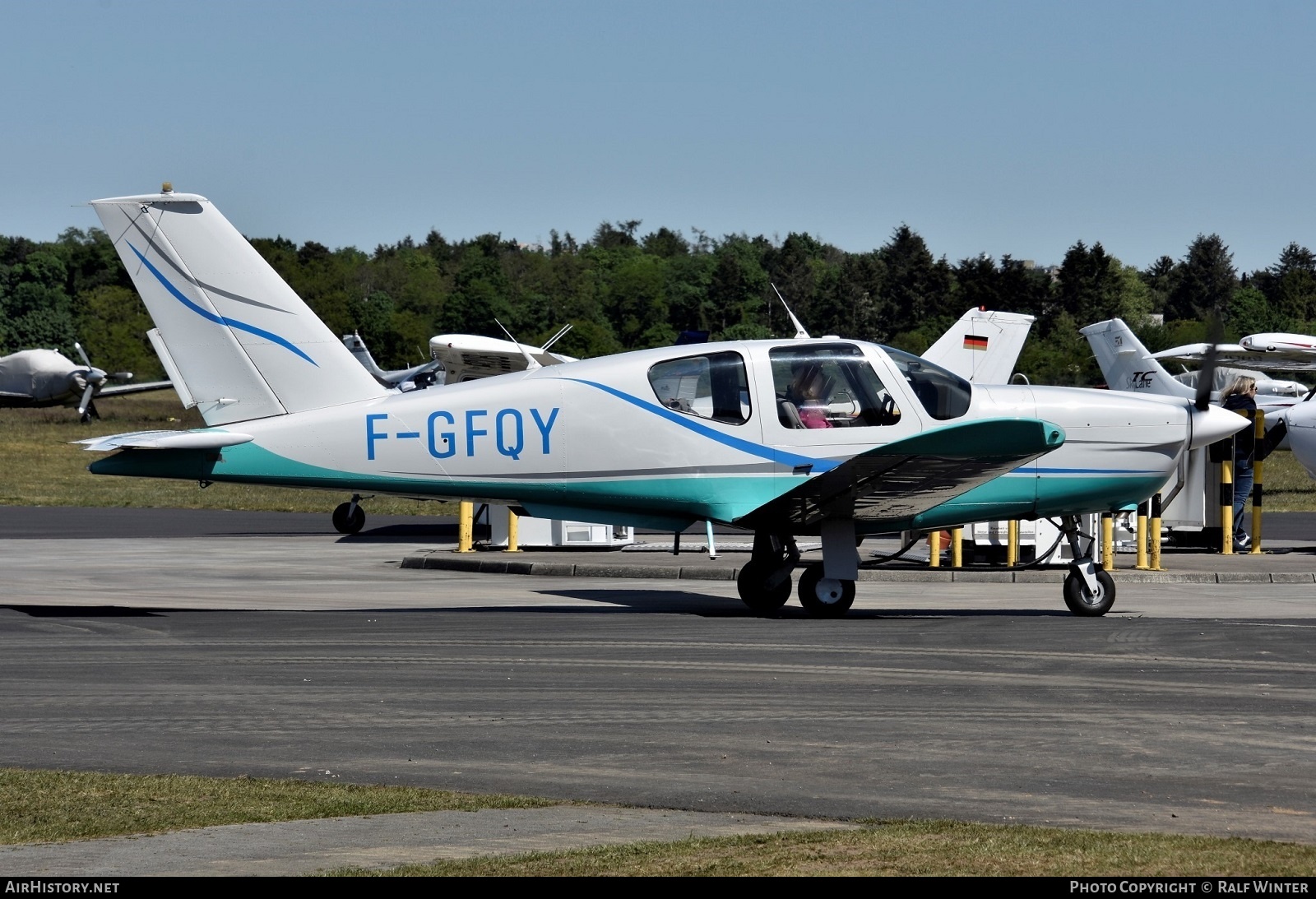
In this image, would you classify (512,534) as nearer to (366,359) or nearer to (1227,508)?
(1227,508)

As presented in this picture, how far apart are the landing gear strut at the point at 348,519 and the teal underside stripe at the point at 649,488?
11979 mm

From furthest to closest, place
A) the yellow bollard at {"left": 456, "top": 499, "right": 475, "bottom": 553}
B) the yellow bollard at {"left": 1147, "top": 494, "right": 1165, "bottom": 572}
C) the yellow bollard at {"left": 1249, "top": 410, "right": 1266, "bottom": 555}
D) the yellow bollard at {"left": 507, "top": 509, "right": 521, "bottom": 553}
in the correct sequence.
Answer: the yellow bollard at {"left": 507, "top": 509, "right": 521, "bottom": 553} → the yellow bollard at {"left": 1249, "top": 410, "right": 1266, "bottom": 555} → the yellow bollard at {"left": 456, "top": 499, "right": 475, "bottom": 553} → the yellow bollard at {"left": 1147, "top": 494, "right": 1165, "bottom": 572}

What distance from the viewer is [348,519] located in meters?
25.7

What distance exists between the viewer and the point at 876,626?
43.2 ft

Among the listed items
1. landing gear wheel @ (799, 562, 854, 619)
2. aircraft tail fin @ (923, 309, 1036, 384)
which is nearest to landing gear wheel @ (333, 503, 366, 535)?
aircraft tail fin @ (923, 309, 1036, 384)

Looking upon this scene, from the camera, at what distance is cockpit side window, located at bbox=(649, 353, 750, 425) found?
13.7 metres

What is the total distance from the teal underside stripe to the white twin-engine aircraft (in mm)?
22

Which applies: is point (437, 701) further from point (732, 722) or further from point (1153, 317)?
point (1153, 317)

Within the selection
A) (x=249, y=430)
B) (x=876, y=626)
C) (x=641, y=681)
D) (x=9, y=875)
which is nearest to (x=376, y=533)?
(x=249, y=430)

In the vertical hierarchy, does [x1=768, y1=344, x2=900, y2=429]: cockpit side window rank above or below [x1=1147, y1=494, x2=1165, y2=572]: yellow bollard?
above

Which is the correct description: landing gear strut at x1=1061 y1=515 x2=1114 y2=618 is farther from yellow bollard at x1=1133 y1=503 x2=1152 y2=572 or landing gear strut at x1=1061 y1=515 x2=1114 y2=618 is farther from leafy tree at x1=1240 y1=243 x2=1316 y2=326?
leafy tree at x1=1240 y1=243 x2=1316 y2=326

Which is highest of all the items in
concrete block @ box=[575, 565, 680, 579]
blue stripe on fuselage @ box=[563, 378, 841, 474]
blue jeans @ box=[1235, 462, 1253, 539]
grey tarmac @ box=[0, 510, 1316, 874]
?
A: blue stripe on fuselage @ box=[563, 378, 841, 474]

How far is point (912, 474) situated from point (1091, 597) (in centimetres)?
236

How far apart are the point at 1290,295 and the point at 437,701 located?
11575 centimetres
